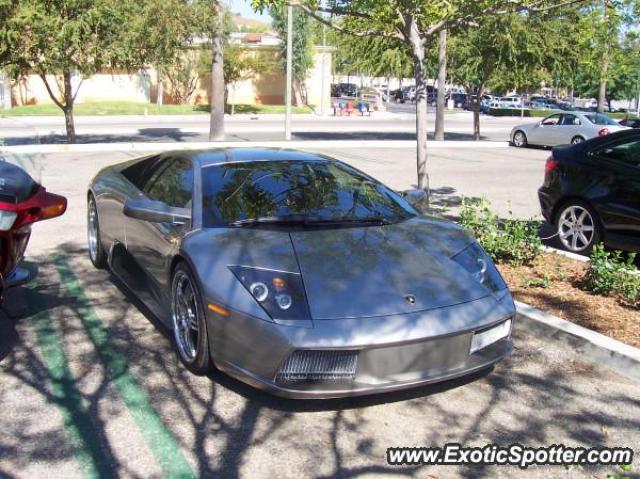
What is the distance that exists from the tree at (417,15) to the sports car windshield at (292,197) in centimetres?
262

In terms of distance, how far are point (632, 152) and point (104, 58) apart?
16034 millimetres

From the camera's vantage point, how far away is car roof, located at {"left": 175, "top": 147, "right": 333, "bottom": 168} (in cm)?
534

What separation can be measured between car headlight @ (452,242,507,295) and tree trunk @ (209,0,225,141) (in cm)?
1808

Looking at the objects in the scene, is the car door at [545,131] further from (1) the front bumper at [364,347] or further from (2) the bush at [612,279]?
(1) the front bumper at [364,347]

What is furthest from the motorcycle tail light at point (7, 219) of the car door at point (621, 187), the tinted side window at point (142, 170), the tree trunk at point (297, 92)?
the tree trunk at point (297, 92)

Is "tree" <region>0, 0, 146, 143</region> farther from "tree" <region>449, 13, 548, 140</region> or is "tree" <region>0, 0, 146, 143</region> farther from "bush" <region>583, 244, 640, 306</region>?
"bush" <region>583, 244, 640, 306</region>

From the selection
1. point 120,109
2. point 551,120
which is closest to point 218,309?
point 551,120

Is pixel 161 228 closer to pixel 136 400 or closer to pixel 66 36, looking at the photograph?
pixel 136 400

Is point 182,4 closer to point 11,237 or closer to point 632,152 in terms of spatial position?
point 632,152

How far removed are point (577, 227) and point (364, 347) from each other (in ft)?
15.6

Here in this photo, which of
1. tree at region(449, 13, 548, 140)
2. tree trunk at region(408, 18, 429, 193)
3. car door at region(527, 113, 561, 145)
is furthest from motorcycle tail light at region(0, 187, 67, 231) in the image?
car door at region(527, 113, 561, 145)

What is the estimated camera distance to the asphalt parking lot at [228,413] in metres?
3.45

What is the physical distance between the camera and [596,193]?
24.2ft

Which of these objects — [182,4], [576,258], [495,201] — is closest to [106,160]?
[182,4]
